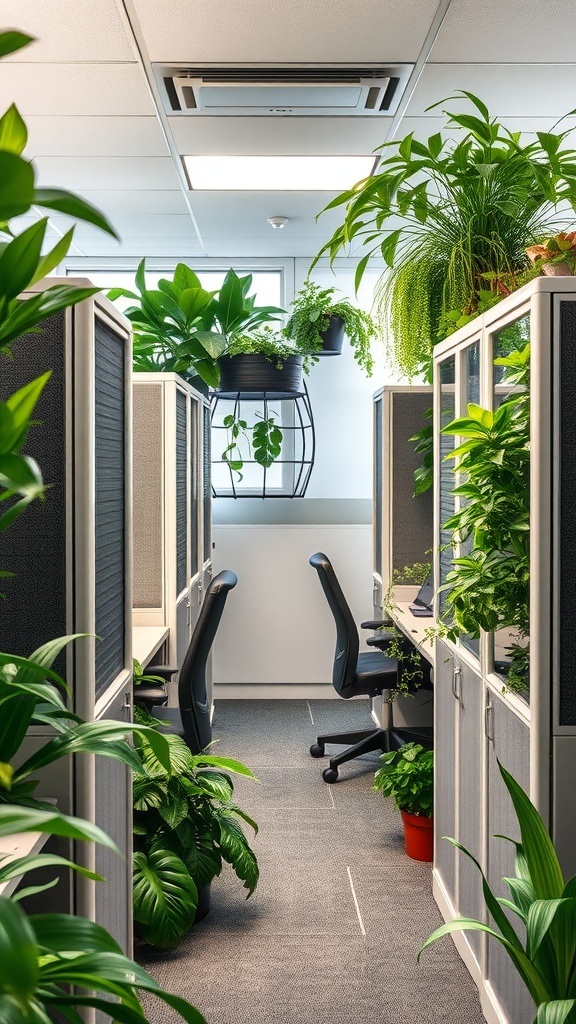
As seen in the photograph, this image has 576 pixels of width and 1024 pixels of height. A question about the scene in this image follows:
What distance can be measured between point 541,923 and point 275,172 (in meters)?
2.91

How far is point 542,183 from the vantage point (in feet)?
6.32

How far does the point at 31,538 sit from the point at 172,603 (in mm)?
1587

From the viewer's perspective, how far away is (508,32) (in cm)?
241

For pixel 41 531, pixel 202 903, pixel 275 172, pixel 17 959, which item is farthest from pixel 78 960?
pixel 275 172

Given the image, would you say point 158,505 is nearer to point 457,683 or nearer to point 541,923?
point 457,683

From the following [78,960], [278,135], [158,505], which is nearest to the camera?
[78,960]

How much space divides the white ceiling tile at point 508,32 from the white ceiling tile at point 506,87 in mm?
63

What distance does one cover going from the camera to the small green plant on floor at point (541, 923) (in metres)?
1.15

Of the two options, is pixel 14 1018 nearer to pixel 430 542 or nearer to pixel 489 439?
pixel 489 439

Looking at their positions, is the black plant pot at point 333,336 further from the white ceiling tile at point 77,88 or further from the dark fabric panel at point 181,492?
the white ceiling tile at point 77,88

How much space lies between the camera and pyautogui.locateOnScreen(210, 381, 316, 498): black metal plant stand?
4.78 m

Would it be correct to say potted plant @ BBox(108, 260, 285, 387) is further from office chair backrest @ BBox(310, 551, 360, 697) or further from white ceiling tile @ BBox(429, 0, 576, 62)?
white ceiling tile @ BBox(429, 0, 576, 62)

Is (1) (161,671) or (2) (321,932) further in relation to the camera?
(1) (161,671)

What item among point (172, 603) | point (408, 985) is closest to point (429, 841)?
point (408, 985)
